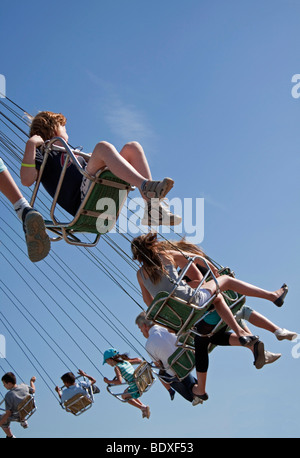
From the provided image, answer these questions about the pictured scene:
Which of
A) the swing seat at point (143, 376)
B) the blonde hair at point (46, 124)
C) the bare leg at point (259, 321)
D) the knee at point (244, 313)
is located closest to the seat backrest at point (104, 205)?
the blonde hair at point (46, 124)

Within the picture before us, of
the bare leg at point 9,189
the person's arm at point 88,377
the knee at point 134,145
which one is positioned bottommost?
the person's arm at point 88,377

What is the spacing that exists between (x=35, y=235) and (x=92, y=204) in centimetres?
61

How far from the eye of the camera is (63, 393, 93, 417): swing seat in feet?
37.4

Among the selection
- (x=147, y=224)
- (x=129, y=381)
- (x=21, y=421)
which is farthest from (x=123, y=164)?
(x=21, y=421)

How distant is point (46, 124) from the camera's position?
7238 millimetres

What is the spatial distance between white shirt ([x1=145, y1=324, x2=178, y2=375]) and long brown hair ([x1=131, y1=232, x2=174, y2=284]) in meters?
1.19

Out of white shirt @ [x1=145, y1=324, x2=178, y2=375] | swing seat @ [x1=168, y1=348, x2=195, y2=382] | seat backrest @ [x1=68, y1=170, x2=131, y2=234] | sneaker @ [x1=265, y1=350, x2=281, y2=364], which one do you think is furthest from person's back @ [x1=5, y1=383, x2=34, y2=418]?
sneaker @ [x1=265, y1=350, x2=281, y2=364]

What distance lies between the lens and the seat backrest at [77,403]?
1139 centimetres

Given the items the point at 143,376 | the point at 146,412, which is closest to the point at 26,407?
the point at 146,412

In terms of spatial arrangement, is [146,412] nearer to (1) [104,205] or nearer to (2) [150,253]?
(2) [150,253]

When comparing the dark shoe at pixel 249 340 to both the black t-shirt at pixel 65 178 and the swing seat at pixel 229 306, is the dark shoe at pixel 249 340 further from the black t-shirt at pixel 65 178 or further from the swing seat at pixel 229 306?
the black t-shirt at pixel 65 178

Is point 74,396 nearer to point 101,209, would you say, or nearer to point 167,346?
point 167,346

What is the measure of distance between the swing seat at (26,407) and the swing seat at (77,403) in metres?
0.80

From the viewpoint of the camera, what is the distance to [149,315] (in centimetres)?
704
